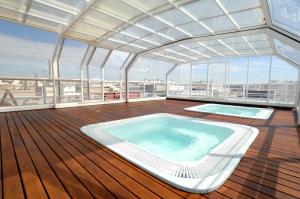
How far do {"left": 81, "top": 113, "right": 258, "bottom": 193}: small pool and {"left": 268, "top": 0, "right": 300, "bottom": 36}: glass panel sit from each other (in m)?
2.40

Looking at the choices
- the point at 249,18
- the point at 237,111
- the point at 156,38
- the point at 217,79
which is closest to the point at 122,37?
the point at 156,38

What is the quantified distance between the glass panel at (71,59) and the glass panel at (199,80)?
6.51 meters

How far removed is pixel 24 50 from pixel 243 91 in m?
10.4

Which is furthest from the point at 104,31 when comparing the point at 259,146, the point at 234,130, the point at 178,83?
the point at 178,83

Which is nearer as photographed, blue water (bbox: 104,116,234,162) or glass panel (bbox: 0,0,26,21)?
blue water (bbox: 104,116,234,162)

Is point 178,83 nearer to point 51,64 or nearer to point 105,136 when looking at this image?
point 51,64

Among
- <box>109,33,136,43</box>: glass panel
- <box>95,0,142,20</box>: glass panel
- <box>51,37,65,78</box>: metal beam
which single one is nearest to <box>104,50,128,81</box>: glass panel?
<box>51,37,65,78</box>: metal beam

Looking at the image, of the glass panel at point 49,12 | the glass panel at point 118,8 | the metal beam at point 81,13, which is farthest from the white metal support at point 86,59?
the glass panel at point 118,8

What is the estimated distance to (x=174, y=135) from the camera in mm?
3789

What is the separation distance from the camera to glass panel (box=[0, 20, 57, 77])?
6.02 meters

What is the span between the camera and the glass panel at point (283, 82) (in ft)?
21.2

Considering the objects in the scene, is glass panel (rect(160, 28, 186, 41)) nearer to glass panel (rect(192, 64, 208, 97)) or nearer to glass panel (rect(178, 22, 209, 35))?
glass panel (rect(178, 22, 209, 35))

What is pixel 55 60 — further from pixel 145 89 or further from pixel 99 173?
pixel 99 173

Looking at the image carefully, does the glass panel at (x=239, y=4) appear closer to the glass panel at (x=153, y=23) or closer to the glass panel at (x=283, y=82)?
the glass panel at (x=153, y=23)
